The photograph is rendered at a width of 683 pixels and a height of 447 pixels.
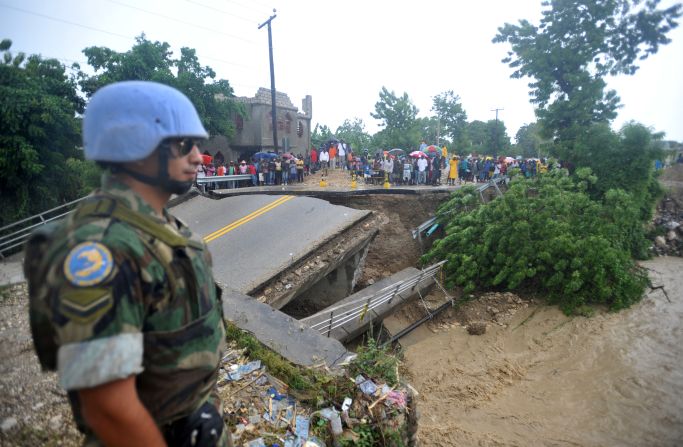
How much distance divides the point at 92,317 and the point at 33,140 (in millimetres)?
15282

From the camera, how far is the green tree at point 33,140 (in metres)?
11.8

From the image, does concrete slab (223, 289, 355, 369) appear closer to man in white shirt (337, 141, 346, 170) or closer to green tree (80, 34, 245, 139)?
green tree (80, 34, 245, 139)

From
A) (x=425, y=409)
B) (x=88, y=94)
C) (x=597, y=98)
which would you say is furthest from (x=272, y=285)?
(x=597, y=98)

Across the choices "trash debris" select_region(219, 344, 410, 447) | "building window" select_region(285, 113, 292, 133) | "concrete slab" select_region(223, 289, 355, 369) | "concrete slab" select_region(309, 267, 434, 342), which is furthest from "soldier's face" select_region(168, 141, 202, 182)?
"building window" select_region(285, 113, 292, 133)

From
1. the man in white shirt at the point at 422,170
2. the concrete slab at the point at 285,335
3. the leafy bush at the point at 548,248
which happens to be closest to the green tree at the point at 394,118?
the man in white shirt at the point at 422,170

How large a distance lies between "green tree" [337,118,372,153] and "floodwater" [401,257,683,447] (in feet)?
111

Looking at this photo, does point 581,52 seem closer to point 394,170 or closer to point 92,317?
point 394,170

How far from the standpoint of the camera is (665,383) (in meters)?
7.09

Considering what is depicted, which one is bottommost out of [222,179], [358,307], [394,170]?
[358,307]

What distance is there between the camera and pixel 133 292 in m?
1.14

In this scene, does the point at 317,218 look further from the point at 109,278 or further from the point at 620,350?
the point at 109,278

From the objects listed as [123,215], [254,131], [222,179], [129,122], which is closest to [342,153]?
[254,131]

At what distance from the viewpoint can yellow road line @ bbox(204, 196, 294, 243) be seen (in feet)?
27.9

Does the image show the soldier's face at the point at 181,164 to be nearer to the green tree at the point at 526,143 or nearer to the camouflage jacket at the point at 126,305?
the camouflage jacket at the point at 126,305
